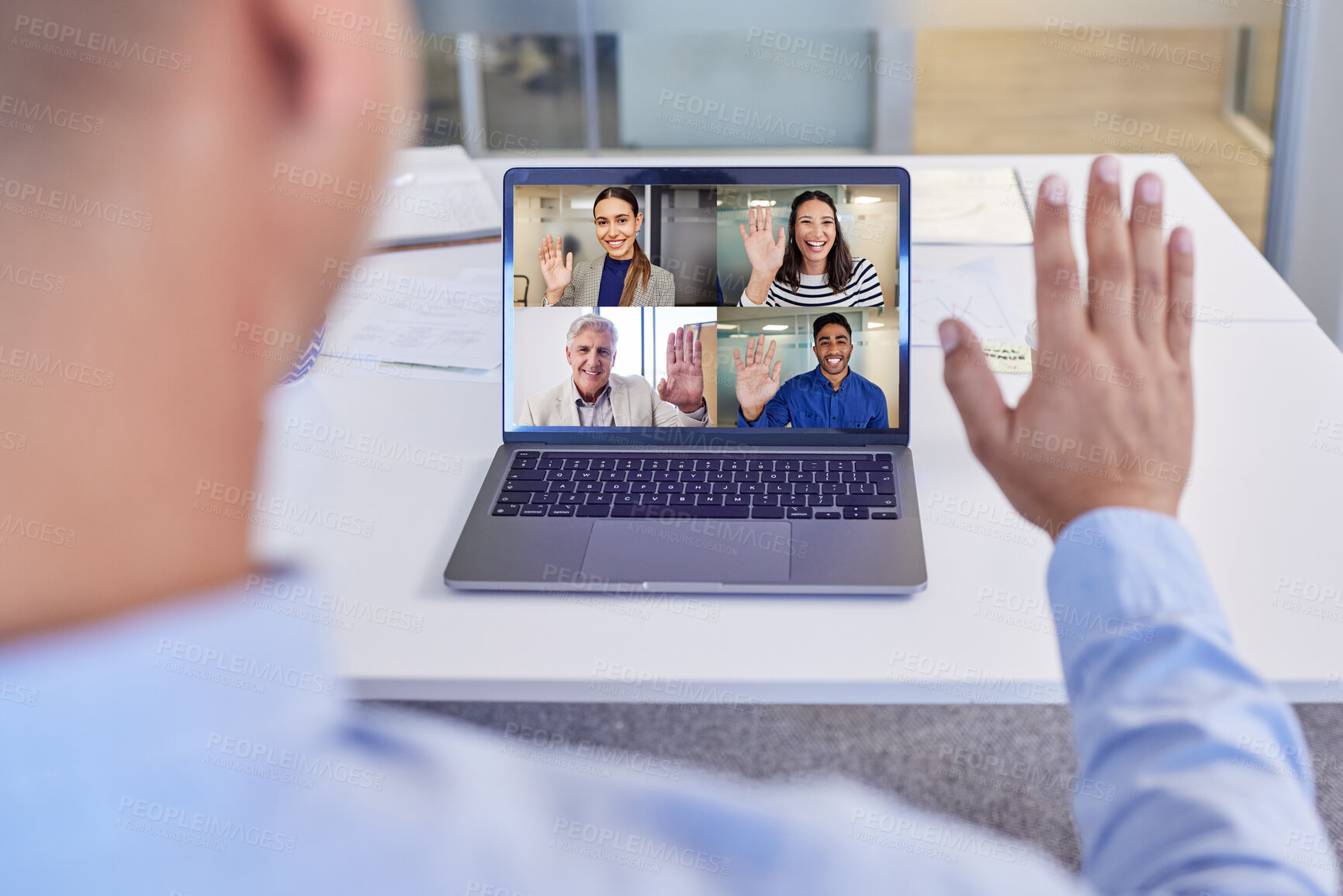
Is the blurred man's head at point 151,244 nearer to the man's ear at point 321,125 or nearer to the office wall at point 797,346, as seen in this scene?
the man's ear at point 321,125

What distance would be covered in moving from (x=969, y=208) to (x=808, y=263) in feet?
2.35

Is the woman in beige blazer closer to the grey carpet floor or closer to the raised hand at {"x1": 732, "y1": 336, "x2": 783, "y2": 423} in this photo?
the raised hand at {"x1": 732, "y1": 336, "x2": 783, "y2": 423}

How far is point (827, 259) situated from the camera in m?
0.97

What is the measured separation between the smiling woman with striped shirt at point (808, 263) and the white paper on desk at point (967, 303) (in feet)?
0.79

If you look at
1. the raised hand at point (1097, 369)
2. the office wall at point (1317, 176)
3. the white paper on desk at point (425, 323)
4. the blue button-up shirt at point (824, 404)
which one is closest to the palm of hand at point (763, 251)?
the blue button-up shirt at point (824, 404)

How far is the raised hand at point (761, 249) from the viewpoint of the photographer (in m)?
0.96

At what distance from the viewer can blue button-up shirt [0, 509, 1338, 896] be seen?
350mm

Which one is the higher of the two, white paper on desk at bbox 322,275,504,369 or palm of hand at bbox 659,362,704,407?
palm of hand at bbox 659,362,704,407

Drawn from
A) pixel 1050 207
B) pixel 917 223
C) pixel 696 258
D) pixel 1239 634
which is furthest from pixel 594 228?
pixel 917 223

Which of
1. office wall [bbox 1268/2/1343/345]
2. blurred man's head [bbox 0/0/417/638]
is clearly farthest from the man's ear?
office wall [bbox 1268/2/1343/345]

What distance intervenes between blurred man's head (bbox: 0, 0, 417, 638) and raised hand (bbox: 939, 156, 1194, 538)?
1.73 ft

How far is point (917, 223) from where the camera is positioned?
1540 mm

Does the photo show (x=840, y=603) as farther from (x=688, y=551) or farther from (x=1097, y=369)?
(x=1097, y=369)

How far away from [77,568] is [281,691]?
9 centimetres
